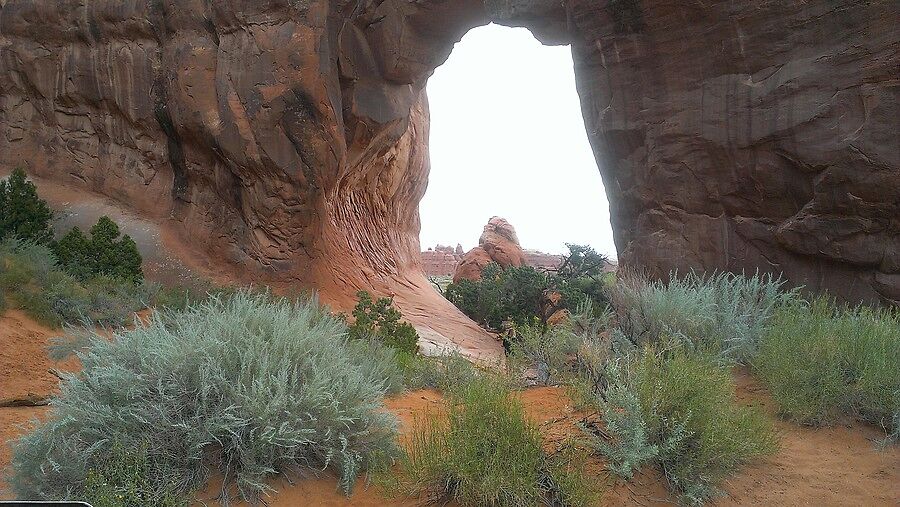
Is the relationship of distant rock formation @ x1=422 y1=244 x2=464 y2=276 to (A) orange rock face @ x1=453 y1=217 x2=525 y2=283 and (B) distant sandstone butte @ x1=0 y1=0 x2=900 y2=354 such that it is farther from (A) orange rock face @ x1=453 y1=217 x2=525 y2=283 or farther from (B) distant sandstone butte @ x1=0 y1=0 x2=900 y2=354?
(B) distant sandstone butte @ x1=0 y1=0 x2=900 y2=354

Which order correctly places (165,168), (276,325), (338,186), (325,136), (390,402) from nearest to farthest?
(276,325)
(390,402)
(325,136)
(165,168)
(338,186)

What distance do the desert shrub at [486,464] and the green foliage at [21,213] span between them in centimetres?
896

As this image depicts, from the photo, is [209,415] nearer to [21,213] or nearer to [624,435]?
[624,435]

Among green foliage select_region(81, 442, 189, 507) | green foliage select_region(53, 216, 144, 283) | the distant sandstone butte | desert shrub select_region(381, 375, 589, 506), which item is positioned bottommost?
green foliage select_region(81, 442, 189, 507)

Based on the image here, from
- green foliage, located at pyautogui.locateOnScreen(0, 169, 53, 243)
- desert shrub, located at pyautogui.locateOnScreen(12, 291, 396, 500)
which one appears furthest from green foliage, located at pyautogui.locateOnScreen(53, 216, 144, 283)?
desert shrub, located at pyautogui.locateOnScreen(12, 291, 396, 500)

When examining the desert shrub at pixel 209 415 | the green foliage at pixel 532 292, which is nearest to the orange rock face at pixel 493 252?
the green foliage at pixel 532 292

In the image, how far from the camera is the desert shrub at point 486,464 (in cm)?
385

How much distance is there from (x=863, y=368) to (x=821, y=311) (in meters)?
1.52

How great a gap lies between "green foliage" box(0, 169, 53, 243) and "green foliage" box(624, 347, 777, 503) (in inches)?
389

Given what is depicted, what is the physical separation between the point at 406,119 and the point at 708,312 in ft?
26.8

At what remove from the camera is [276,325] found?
5.01 m

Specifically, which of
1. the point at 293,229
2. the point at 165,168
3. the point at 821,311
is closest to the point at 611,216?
the point at 821,311

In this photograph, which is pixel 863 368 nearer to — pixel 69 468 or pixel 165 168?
pixel 69 468

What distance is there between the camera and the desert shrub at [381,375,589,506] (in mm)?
3850
